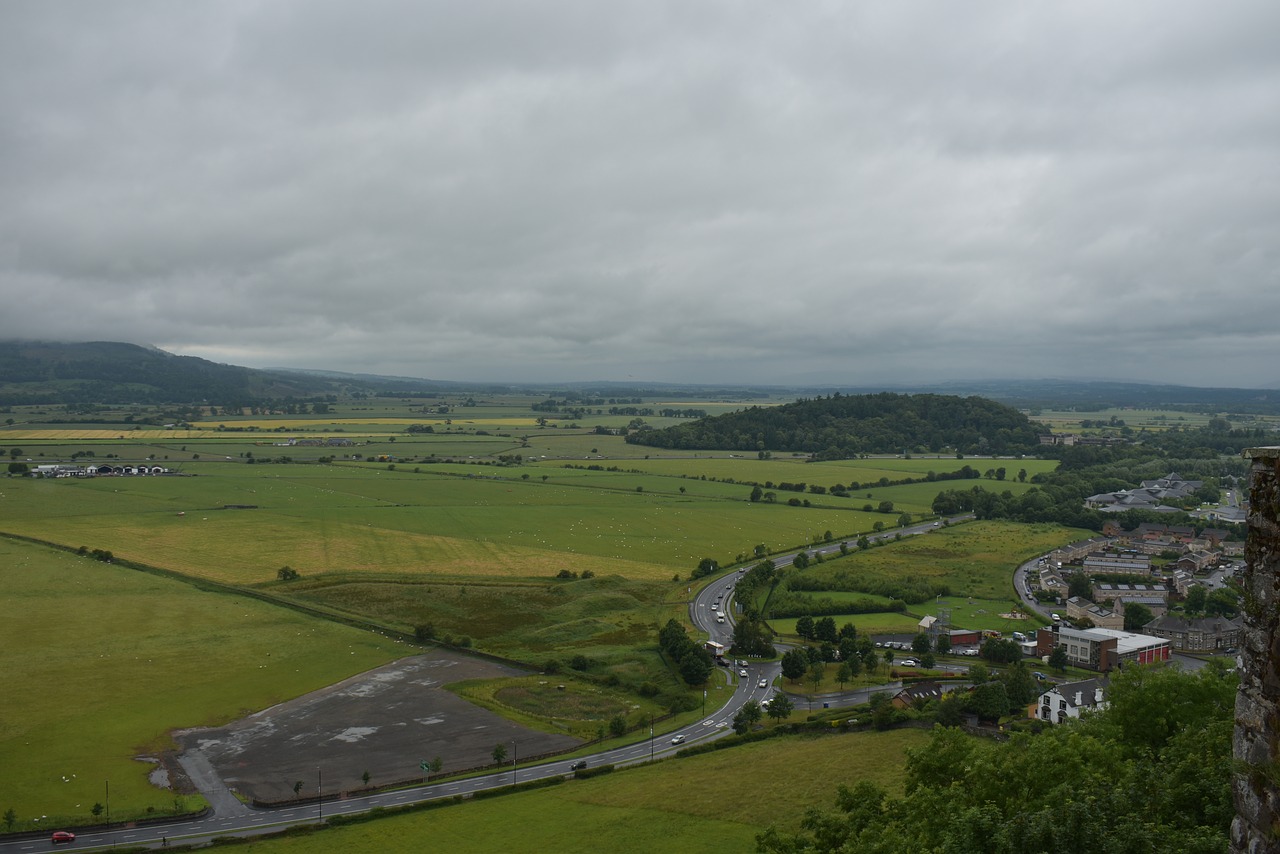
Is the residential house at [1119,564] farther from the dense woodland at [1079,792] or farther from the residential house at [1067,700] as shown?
the dense woodland at [1079,792]

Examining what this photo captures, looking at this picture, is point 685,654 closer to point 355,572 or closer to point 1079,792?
point 355,572

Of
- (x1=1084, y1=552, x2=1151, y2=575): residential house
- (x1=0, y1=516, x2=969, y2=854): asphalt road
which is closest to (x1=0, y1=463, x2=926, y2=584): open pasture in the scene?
(x1=1084, y1=552, x2=1151, y2=575): residential house

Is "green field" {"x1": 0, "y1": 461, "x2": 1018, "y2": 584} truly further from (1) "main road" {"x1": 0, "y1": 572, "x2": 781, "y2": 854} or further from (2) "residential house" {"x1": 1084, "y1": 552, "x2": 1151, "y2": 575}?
(1) "main road" {"x1": 0, "y1": 572, "x2": 781, "y2": 854}

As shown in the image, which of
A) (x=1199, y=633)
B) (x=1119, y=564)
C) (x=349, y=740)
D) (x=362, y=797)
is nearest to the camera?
(x=362, y=797)

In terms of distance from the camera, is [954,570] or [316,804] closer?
[316,804]

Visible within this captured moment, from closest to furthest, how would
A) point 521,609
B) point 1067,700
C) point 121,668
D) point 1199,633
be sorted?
point 1067,700 → point 121,668 → point 1199,633 → point 521,609

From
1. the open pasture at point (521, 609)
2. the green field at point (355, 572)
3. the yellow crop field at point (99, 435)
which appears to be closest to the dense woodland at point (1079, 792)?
the green field at point (355, 572)

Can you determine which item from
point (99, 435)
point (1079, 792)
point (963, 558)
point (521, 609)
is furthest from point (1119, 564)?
point (99, 435)
